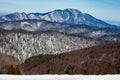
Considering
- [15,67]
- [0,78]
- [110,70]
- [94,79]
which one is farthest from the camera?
[110,70]

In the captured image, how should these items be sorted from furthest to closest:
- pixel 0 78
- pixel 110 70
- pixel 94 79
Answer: pixel 110 70 → pixel 0 78 → pixel 94 79

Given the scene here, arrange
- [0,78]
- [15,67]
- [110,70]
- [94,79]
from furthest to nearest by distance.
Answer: [110,70] < [15,67] < [0,78] < [94,79]

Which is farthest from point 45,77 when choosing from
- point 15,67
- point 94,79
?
point 15,67

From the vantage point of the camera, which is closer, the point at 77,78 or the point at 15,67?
the point at 77,78

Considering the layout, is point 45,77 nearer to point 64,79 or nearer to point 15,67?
point 64,79

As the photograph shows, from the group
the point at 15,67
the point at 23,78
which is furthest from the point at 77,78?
the point at 15,67

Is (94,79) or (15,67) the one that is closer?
(94,79)

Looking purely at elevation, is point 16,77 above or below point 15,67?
above

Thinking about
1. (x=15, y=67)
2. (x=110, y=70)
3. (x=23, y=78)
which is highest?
(x=23, y=78)

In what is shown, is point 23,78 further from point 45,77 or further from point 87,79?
point 87,79
